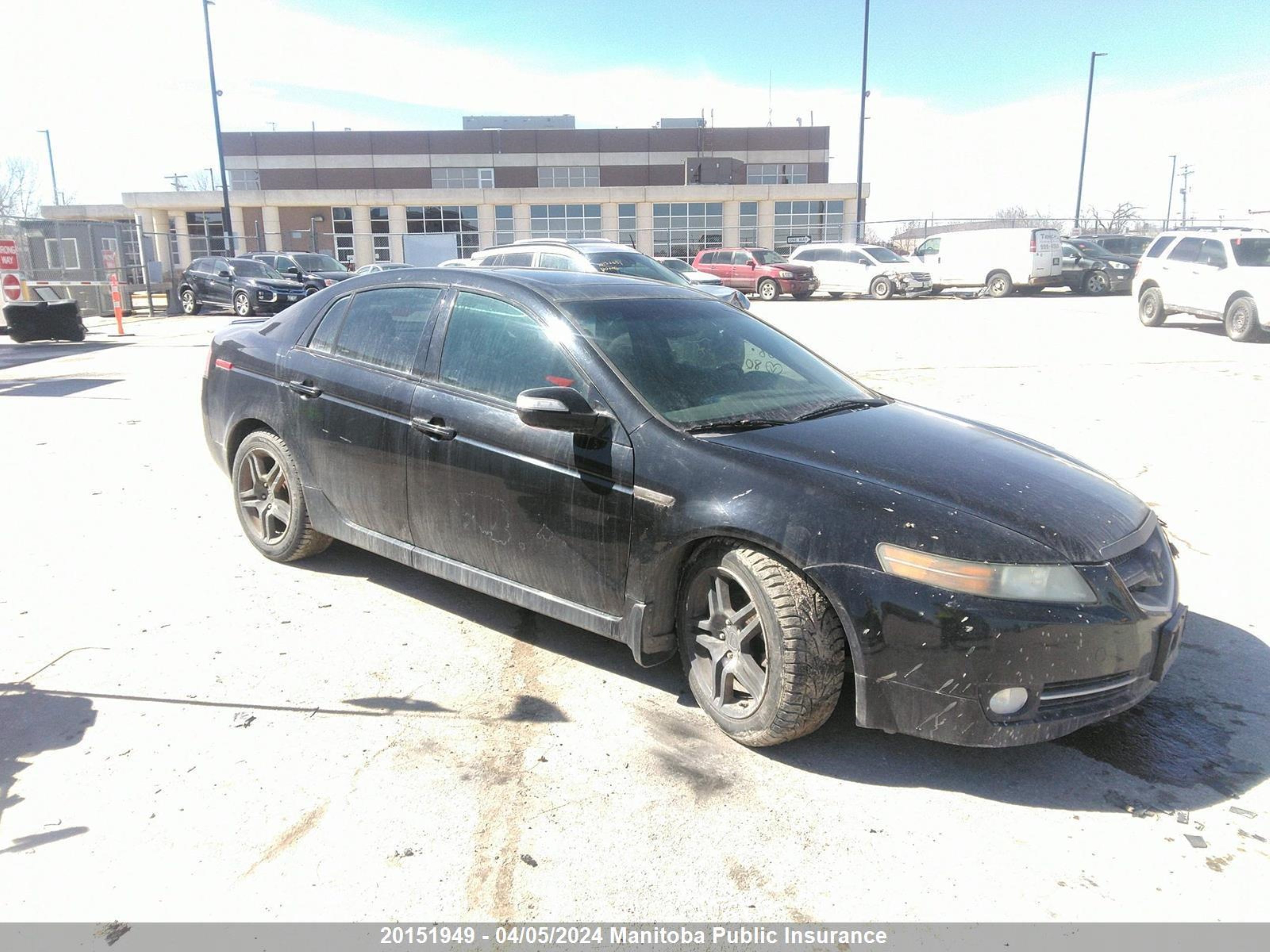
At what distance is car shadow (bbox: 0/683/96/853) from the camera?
3.09m

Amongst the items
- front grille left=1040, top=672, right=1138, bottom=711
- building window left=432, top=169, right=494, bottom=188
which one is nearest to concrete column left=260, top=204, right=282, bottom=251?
building window left=432, top=169, right=494, bottom=188

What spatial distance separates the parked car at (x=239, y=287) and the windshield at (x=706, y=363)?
69.2ft

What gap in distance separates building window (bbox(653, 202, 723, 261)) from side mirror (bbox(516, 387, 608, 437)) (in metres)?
46.0

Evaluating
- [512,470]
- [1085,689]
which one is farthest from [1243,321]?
[512,470]

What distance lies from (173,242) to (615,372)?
2231 inches

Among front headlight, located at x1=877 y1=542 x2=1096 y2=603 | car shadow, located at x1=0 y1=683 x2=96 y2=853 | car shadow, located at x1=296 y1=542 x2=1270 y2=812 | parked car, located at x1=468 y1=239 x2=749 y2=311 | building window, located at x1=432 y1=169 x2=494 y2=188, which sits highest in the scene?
building window, located at x1=432 y1=169 x2=494 y2=188

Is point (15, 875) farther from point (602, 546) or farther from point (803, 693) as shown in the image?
point (803, 693)

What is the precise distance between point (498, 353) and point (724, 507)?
1374mm

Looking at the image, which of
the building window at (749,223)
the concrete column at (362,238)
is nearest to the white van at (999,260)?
the building window at (749,223)

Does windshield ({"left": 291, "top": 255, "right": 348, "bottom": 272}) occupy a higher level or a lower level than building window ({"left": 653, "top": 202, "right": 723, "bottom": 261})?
lower

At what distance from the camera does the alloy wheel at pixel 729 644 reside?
3219mm

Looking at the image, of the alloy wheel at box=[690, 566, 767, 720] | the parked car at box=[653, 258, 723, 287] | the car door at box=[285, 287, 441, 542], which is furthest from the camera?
the parked car at box=[653, 258, 723, 287]

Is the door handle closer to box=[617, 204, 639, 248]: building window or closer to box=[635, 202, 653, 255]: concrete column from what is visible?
box=[635, 202, 653, 255]: concrete column

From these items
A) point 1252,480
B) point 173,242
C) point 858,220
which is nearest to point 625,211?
point 858,220
